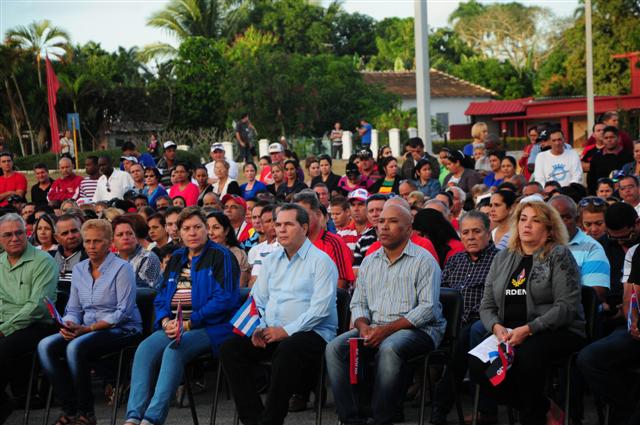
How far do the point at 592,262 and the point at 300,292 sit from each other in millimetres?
2067

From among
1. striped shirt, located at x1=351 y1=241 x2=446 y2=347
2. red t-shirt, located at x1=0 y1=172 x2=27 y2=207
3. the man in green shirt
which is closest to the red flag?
red t-shirt, located at x1=0 y1=172 x2=27 y2=207

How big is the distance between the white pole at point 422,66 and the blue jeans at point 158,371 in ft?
31.1

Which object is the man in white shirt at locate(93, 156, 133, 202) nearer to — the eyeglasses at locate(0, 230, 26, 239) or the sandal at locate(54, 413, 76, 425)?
the eyeglasses at locate(0, 230, 26, 239)

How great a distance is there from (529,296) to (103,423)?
3.46m

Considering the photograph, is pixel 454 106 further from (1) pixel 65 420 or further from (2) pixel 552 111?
(1) pixel 65 420

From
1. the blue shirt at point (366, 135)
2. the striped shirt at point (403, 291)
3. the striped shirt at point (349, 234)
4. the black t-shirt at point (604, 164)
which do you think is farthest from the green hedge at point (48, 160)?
the striped shirt at point (403, 291)

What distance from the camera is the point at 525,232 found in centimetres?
638

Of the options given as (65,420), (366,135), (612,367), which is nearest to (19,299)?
(65,420)

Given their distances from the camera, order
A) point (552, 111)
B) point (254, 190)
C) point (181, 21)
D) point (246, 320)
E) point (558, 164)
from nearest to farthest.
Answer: point (246, 320) < point (558, 164) < point (254, 190) < point (181, 21) < point (552, 111)

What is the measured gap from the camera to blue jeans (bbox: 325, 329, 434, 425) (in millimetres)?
6379

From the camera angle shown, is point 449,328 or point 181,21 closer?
point 449,328

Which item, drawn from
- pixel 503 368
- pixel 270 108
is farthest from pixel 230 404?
pixel 270 108

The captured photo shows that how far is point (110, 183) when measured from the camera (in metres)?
14.4

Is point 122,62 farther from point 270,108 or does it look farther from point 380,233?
point 380,233
